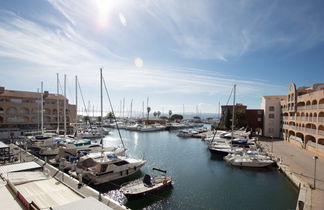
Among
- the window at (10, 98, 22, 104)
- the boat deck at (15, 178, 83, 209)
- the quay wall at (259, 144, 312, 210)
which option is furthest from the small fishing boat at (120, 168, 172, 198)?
the window at (10, 98, 22, 104)

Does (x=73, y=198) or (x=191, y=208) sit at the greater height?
(x=73, y=198)

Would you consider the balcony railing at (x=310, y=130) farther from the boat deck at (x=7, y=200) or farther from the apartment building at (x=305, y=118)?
the boat deck at (x=7, y=200)

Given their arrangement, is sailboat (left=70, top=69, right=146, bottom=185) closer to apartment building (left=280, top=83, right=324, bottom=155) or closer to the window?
apartment building (left=280, top=83, right=324, bottom=155)

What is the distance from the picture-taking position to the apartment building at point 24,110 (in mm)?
49469

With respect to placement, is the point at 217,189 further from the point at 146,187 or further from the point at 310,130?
the point at 310,130

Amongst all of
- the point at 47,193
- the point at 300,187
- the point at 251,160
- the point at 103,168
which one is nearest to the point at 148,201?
the point at 103,168

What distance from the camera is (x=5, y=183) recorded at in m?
12.7

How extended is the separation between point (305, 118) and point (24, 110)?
6826cm

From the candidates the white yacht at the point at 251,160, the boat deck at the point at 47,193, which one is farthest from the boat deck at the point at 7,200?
the white yacht at the point at 251,160

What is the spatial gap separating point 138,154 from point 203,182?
16926mm

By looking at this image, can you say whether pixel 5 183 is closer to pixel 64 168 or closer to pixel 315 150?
pixel 64 168

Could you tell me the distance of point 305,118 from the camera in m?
36.0

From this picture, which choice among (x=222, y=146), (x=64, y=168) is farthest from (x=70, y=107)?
(x=222, y=146)

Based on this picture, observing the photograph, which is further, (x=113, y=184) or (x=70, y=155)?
(x=70, y=155)
